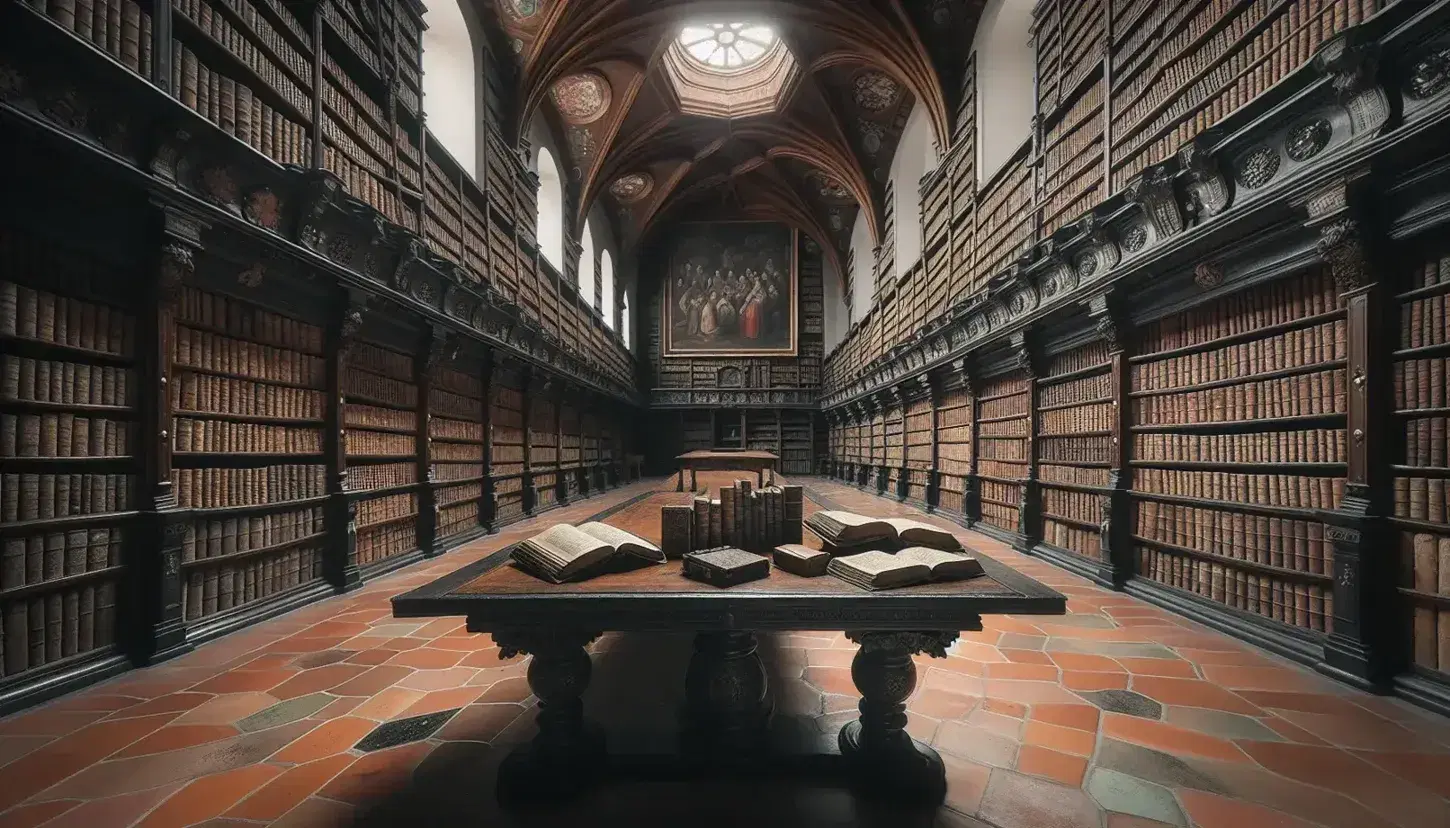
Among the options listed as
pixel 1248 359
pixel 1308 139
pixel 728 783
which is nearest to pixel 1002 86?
pixel 1308 139

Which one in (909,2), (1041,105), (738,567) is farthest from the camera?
(909,2)

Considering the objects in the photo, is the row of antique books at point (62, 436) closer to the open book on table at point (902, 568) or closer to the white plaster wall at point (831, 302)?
the open book on table at point (902, 568)

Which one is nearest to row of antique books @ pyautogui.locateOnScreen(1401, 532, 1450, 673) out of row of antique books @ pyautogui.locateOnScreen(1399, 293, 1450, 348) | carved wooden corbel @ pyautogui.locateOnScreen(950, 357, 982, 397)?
row of antique books @ pyautogui.locateOnScreen(1399, 293, 1450, 348)

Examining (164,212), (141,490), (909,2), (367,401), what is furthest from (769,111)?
(141,490)

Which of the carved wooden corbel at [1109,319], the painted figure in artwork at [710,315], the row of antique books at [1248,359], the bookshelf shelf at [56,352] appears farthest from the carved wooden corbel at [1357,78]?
the painted figure in artwork at [710,315]

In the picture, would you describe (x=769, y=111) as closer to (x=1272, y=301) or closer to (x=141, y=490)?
(x=1272, y=301)

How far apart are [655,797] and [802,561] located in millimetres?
925

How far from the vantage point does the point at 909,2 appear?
8.62m

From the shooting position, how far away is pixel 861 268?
51.5ft

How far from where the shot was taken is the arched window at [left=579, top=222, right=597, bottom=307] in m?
13.6

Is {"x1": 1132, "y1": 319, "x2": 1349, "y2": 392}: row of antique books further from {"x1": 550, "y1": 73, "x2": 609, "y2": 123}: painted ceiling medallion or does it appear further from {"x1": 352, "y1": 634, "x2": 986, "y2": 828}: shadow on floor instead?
{"x1": 550, "y1": 73, "x2": 609, "y2": 123}: painted ceiling medallion

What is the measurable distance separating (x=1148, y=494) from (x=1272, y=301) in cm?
159

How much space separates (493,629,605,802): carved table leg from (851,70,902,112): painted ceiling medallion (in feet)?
41.2

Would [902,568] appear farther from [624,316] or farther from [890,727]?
[624,316]
